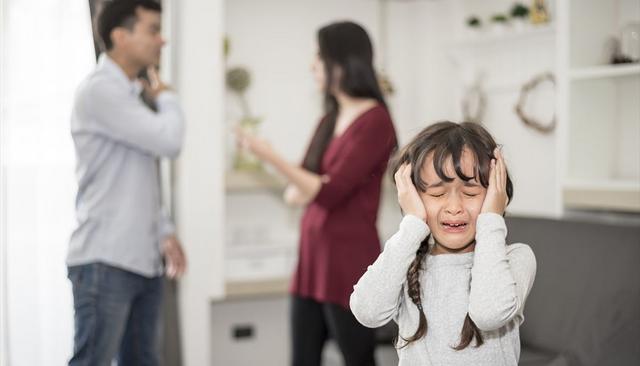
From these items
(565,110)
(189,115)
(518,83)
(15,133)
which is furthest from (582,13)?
(15,133)

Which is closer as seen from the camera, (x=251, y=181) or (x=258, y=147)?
(x=258, y=147)

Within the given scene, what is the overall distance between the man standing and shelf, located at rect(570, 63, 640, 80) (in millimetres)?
1382

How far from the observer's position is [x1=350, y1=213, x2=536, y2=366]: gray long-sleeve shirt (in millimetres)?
1242

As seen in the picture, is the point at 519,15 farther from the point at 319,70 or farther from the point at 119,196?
the point at 119,196

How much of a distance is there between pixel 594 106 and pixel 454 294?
169 centimetres

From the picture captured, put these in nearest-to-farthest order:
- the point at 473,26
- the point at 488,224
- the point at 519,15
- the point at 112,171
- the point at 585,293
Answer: the point at 488,224, the point at 112,171, the point at 585,293, the point at 519,15, the point at 473,26

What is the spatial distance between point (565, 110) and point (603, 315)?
0.83m

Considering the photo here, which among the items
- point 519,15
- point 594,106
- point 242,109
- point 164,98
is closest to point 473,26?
point 519,15

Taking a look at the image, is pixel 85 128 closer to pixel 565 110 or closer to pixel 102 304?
pixel 102 304

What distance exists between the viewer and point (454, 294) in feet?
4.31

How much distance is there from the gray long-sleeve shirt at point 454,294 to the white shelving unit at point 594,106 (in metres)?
1.45

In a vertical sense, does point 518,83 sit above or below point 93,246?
above

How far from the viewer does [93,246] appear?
1968 mm

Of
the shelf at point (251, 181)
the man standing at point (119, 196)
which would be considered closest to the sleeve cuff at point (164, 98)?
the man standing at point (119, 196)
